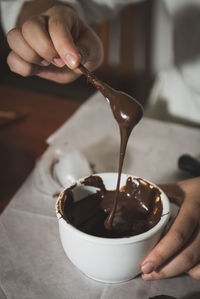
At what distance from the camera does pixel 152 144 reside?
3.26 feet

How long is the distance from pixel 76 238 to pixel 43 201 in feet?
0.84

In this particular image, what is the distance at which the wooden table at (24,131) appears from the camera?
847mm

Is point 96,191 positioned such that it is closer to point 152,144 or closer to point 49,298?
point 49,298

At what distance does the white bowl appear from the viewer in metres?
0.51

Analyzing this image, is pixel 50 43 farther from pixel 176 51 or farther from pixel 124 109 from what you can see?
pixel 176 51

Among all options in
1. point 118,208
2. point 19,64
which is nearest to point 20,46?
point 19,64

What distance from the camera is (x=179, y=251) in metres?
0.59

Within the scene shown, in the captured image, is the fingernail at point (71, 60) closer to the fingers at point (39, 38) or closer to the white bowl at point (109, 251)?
the fingers at point (39, 38)

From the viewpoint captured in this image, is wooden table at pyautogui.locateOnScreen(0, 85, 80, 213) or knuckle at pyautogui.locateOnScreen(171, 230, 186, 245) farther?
wooden table at pyautogui.locateOnScreen(0, 85, 80, 213)

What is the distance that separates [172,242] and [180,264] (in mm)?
46

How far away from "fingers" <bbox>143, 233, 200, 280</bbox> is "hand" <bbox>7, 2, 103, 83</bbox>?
39 centimetres

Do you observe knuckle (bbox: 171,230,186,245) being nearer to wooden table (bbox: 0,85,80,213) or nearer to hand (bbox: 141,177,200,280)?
hand (bbox: 141,177,200,280)

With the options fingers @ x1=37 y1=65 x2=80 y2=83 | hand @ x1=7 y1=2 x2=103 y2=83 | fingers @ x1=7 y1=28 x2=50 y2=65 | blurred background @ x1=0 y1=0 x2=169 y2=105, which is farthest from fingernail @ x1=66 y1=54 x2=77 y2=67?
blurred background @ x1=0 y1=0 x2=169 y2=105

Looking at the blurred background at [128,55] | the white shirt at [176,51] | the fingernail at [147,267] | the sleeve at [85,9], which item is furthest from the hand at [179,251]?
the blurred background at [128,55]
